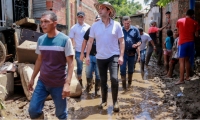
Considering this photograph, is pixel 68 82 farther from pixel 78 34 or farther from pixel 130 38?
pixel 130 38

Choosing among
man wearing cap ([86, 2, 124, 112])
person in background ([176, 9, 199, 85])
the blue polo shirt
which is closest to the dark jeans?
man wearing cap ([86, 2, 124, 112])

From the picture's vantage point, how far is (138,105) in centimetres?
540

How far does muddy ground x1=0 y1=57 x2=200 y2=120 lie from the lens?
4660mm

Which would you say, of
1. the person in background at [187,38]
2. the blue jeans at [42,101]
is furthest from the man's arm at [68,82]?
the person in background at [187,38]

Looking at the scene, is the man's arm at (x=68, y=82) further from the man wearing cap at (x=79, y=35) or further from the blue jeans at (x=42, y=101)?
the man wearing cap at (x=79, y=35)

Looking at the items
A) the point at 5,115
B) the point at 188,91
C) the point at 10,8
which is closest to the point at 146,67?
the point at 188,91

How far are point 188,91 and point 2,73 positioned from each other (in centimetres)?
421

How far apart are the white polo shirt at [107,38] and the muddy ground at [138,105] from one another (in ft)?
3.70

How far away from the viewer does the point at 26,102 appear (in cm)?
529

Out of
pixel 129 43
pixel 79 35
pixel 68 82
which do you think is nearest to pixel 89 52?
pixel 79 35

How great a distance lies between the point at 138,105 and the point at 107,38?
166 cm

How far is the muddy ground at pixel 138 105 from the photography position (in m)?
4.66

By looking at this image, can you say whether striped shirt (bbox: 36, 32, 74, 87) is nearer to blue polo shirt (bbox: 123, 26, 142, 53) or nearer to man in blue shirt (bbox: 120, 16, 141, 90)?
man in blue shirt (bbox: 120, 16, 141, 90)

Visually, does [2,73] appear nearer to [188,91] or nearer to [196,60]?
[188,91]
